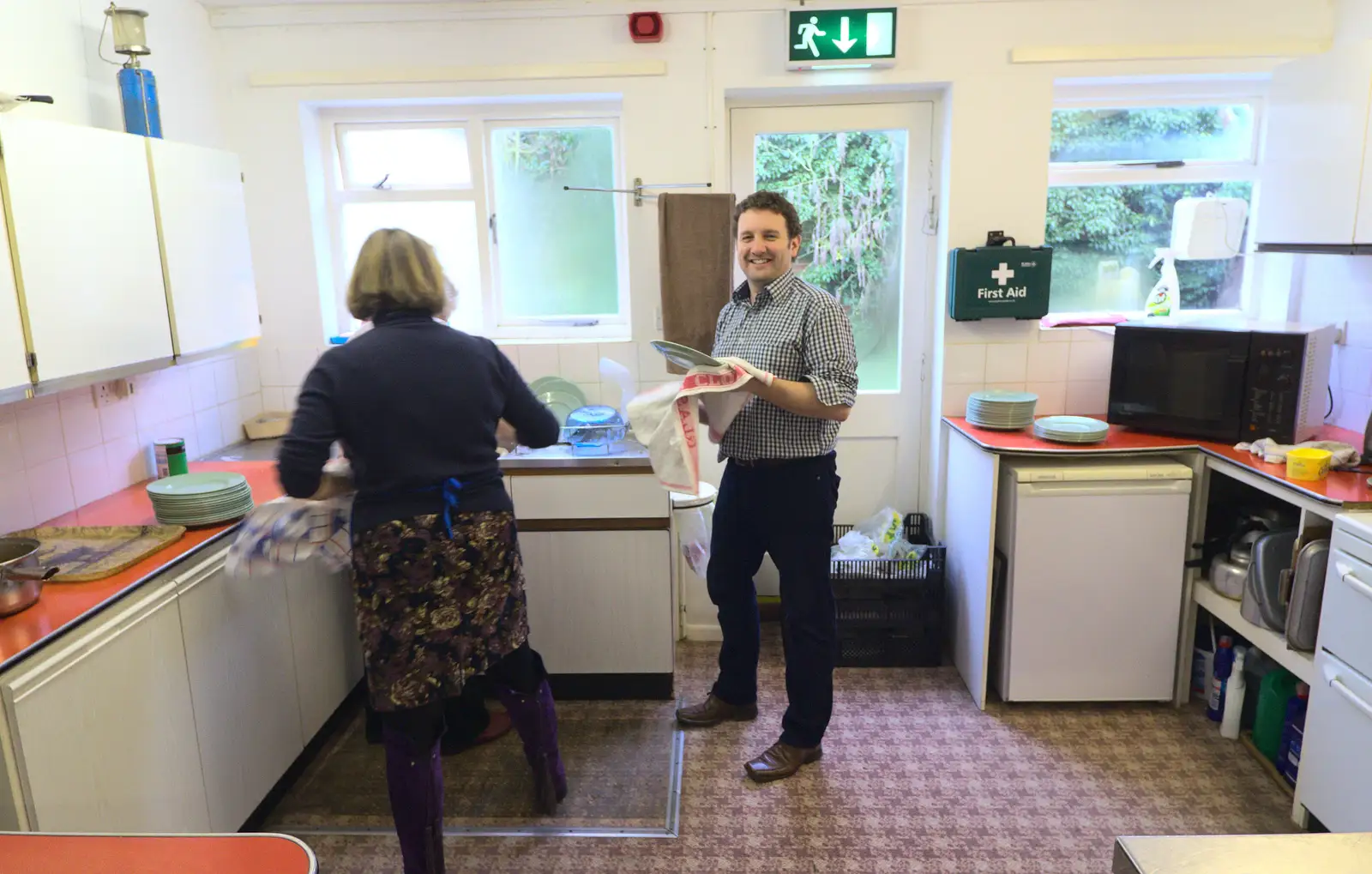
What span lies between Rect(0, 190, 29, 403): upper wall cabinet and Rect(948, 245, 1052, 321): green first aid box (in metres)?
2.64

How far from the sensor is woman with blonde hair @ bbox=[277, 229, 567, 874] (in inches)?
69.1

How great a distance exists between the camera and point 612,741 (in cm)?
265

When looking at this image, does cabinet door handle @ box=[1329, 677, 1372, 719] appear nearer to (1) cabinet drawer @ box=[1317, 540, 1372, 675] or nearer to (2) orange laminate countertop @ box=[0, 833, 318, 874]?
(1) cabinet drawer @ box=[1317, 540, 1372, 675]

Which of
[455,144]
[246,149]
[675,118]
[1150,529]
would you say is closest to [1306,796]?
[1150,529]

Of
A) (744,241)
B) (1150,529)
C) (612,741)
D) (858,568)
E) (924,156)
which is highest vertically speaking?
(924,156)

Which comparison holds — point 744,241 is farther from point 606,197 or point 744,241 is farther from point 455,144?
point 455,144

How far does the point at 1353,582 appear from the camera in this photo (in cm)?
196

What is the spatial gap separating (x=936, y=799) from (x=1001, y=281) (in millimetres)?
1705

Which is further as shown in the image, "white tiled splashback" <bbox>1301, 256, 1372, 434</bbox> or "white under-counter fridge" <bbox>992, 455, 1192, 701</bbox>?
"white tiled splashback" <bbox>1301, 256, 1372, 434</bbox>

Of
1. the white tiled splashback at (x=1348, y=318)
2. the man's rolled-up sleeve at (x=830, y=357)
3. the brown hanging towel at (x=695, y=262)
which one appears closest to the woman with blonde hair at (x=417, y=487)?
the man's rolled-up sleeve at (x=830, y=357)

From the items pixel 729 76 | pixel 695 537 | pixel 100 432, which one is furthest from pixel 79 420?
pixel 729 76

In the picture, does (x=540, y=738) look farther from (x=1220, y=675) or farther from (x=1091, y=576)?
(x=1220, y=675)

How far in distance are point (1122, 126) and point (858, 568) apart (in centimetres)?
189

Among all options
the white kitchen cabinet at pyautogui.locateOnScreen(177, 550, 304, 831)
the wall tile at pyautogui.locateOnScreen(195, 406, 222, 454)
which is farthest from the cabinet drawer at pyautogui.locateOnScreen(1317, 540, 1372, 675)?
the wall tile at pyautogui.locateOnScreen(195, 406, 222, 454)
